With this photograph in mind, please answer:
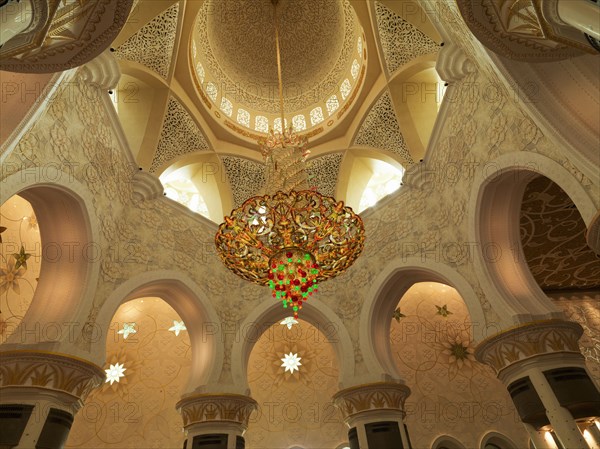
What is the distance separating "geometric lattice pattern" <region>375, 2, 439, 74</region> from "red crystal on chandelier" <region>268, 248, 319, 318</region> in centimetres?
476

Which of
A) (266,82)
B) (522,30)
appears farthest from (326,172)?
(522,30)

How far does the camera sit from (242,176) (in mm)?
9258

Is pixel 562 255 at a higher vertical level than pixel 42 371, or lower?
higher

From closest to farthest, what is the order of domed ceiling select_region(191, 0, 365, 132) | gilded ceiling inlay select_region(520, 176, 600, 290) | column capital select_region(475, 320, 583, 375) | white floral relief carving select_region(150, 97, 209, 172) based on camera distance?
column capital select_region(475, 320, 583, 375) → gilded ceiling inlay select_region(520, 176, 600, 290) → white floral relief carving select_region(150, 97, 209, 172) → domed ceiling select_region(191, 0, 365, 132)

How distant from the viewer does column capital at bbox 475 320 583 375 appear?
17.2 ft

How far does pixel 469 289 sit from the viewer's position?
6.36 m

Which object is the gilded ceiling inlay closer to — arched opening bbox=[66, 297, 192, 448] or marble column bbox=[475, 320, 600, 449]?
marble column bbox=[475, 320, 600, 449]

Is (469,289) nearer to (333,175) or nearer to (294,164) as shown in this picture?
(294,164)

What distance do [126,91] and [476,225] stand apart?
669 centimetres

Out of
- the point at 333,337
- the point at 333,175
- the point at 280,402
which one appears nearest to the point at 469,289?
the point at 333,337

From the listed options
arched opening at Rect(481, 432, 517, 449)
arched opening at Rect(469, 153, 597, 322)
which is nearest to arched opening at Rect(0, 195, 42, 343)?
arched opening at Rect(469, 153, 597, 322)

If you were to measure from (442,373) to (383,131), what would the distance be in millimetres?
5676

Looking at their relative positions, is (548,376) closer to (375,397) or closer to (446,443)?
(375,397)

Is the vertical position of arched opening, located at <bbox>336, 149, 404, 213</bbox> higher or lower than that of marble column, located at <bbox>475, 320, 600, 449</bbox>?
higher
